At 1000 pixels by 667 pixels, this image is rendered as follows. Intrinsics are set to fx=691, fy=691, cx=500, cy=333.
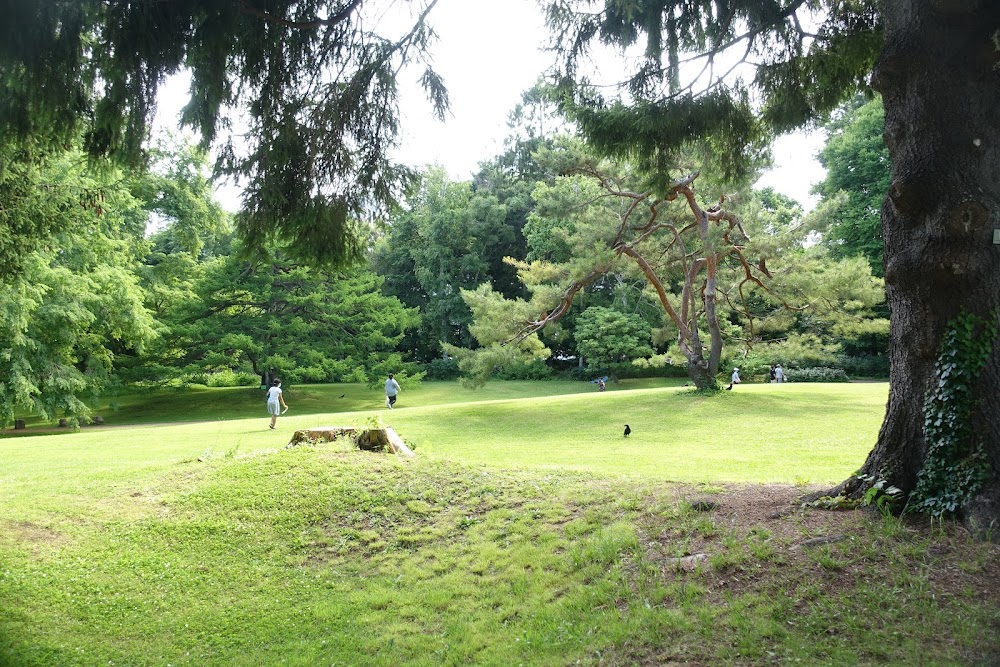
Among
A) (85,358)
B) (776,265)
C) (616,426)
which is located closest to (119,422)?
(85,358)

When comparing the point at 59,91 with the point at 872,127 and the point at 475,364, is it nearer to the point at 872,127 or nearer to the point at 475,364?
the point at 475,364

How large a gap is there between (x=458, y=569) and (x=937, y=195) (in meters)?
4.53

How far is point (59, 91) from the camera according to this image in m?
4.75

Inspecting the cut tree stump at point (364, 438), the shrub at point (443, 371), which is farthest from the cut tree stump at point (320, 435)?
the shrub at point (443, 371)

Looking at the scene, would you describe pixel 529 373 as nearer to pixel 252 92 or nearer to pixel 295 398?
pixel 295 398

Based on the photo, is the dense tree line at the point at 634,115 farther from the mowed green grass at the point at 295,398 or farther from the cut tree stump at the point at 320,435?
the mowed green grass at the point at 295,398

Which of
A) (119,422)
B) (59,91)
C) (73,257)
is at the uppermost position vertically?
(73,257)

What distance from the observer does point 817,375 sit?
31.0 meters

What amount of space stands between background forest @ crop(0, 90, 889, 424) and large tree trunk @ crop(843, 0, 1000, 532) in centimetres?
Answer: 292

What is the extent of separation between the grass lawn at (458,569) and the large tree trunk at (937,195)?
894mm

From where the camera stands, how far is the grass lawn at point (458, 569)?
155 inches

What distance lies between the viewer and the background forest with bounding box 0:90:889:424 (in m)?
18.7

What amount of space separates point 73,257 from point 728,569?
23.8 meters

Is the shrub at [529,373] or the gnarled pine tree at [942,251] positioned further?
the shrub at [529,373]
